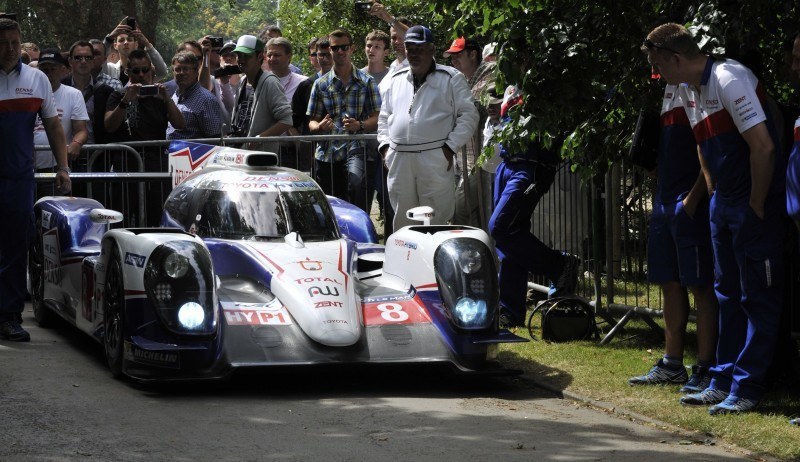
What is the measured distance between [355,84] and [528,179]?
357 cm

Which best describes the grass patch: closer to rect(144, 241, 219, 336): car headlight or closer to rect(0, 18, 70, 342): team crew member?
rect(144, 241, 219, 336): car headlight

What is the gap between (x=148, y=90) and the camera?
13.4 meters

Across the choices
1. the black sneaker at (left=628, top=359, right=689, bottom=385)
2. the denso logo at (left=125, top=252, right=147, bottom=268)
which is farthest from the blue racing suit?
the denso logo at (left=125, top=252, right=147, bottom=268)

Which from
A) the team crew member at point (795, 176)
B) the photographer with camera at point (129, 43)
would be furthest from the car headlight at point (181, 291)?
the photographer with camera at point (129, 43)

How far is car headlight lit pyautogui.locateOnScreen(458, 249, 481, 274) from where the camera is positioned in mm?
8758

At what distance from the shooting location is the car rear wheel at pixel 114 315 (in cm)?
848

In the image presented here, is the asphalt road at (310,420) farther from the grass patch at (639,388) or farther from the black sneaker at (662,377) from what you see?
the black sneaker at (662,377)

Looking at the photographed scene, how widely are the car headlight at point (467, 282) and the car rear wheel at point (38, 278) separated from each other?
3.74m

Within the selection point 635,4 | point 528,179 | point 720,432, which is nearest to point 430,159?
point 528,179

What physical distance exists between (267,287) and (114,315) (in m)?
1.03

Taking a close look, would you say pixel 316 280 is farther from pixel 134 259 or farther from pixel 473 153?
pixel 473 153

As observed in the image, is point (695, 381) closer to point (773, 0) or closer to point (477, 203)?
point (773, 0)

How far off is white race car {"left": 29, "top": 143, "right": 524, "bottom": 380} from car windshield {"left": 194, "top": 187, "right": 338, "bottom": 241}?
0.4 inches

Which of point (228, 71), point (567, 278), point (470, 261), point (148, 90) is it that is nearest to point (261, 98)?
point (148, 90)
